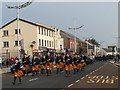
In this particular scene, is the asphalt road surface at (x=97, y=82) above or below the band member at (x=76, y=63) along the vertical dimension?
below

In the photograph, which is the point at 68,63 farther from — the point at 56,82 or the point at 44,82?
the point at 56,82

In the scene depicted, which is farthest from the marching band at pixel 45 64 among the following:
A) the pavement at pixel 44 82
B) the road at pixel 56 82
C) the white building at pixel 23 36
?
the white building at pixel 23 36

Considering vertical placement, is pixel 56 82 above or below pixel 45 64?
below

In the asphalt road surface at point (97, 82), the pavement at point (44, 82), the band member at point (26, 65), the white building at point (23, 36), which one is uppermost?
the white building at point (23, 36)

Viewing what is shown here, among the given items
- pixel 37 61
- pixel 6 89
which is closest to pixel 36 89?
pixel 6 89

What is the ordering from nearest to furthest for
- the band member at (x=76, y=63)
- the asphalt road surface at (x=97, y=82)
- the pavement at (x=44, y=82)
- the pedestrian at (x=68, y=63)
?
the asphalt road surface at (x=97, y=82) < the pavement at (x=44, y=82) < the pedestrian at (x=68, y=63) < the band member at (x=76, y=63)

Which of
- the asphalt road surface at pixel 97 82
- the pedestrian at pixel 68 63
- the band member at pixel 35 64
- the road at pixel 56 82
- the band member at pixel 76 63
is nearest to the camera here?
the asphalt road surface at pixel 97 82

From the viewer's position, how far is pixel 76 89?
60.1 ft

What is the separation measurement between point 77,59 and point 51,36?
61.8 m

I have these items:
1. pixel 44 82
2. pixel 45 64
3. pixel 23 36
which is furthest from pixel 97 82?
pixel 23 36

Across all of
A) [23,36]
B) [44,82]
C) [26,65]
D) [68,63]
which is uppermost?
[23,36]

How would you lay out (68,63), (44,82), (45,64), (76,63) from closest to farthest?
(44,82) → (68,63) → (45,64) → (76,63)

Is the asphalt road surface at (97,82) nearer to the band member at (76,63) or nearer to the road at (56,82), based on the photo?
the road at (56,82)

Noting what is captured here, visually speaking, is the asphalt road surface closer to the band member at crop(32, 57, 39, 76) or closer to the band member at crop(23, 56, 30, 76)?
the band member at crop(32, 57, 39, 76)
